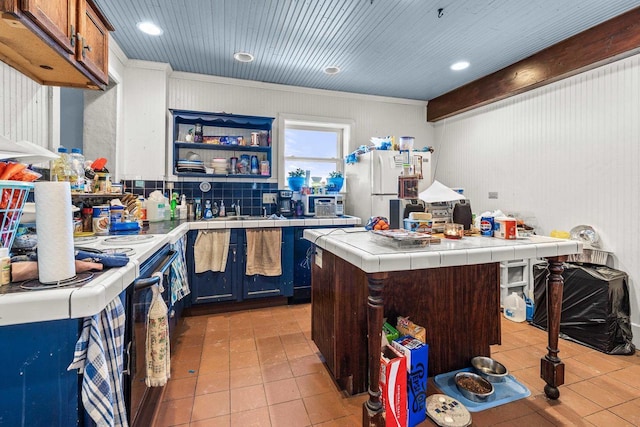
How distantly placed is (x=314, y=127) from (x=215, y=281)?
7.90 feet

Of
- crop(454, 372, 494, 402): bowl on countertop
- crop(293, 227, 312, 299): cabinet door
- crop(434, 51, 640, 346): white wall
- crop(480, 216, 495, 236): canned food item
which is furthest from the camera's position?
crop(293, 227, 312, 299): cabinet door

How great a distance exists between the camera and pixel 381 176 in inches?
135

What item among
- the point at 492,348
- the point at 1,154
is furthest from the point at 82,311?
the point at 492,348

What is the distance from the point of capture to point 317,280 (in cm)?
211

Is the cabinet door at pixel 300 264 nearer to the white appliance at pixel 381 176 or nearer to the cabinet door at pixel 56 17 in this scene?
the white appliance at pixel 381 176

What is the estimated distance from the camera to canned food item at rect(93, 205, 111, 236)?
1.82 metres

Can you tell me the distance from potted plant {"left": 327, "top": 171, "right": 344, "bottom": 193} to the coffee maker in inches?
20.9

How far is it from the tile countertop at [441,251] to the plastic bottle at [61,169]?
1.60 m

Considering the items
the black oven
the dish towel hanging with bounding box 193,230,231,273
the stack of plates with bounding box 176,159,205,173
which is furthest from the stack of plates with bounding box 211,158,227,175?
the black oven

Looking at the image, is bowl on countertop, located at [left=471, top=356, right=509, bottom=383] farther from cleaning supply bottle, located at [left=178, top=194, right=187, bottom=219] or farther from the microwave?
cleaning supply bottle, located at [left=178, top=194, right=187, bottom=219]

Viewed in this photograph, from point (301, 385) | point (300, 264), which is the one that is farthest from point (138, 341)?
point (300, 264)

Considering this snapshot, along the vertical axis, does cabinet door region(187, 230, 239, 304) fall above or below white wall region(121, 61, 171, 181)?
below

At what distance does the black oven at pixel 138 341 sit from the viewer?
1.17 metres

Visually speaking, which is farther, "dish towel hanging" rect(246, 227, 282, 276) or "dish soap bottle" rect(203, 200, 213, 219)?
"dish soap bottle" rect(203, 200, 213, 219)
